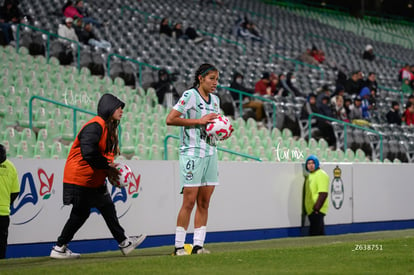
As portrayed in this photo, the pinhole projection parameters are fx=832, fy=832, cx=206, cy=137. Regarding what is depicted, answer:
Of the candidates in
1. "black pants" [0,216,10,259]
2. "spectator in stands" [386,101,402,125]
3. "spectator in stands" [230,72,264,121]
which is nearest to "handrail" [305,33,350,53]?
"spectator in stands" [386,101,402,125]

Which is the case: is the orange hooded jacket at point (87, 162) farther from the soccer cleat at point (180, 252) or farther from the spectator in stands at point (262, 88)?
the spectator in stands at point (262, 88)

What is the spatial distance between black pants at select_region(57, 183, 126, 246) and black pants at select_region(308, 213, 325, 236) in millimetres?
6230

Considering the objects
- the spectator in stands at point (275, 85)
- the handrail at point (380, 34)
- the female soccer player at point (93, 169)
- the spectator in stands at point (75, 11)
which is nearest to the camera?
the female soccer player at point (93, 169)

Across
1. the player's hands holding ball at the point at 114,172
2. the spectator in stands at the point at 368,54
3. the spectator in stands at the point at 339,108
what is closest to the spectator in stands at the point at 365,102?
the spectator in stands at the point at 339,108

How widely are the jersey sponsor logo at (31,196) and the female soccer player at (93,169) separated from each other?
6.46 ft

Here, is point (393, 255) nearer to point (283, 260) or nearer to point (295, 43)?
point (283, 260)

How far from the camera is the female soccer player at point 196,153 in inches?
335

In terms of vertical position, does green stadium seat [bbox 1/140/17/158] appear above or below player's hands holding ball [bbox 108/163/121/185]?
above

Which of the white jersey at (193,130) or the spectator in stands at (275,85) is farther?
the spectator in stands at (275,85)

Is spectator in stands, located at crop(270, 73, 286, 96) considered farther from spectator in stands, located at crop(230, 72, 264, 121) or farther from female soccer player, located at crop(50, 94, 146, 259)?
female soccer player, located at crop(50, 94, 146, 259)

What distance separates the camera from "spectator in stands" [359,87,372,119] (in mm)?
22828

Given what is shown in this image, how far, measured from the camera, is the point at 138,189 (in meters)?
12.0

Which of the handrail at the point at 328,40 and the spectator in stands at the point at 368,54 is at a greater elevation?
the handrail at the point at 328,40

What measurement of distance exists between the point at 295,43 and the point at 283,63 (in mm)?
4291
